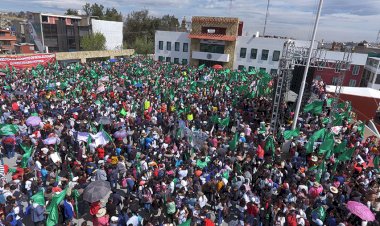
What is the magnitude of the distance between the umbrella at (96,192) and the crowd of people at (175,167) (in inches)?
1.1

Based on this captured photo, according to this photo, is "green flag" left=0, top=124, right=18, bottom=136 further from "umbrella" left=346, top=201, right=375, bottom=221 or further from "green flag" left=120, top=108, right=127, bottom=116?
"umbrella" left=346, top=201, right=375, bottom=221

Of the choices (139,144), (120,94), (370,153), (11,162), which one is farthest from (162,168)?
(120,94)

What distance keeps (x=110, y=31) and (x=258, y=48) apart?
A: 1400 inches

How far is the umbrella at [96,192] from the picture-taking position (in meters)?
8.03

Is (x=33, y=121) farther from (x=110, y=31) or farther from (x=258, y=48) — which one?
(x=110, y=31)

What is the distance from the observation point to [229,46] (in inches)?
1596

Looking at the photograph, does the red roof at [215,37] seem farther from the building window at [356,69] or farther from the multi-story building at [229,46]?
the building window at [356,69]

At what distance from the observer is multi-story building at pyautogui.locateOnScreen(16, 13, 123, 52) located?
4975 centimetres

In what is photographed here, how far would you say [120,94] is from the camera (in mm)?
21109

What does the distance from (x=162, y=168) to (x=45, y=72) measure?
72.7ft

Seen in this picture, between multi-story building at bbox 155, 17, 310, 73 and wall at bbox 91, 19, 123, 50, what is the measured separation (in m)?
22.9

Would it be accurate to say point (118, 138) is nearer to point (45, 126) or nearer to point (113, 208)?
point (45, 126)

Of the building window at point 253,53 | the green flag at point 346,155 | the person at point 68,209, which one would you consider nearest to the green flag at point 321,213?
the green flag at point 346,155

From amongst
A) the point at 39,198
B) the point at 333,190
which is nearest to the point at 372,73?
the point at 333,190
